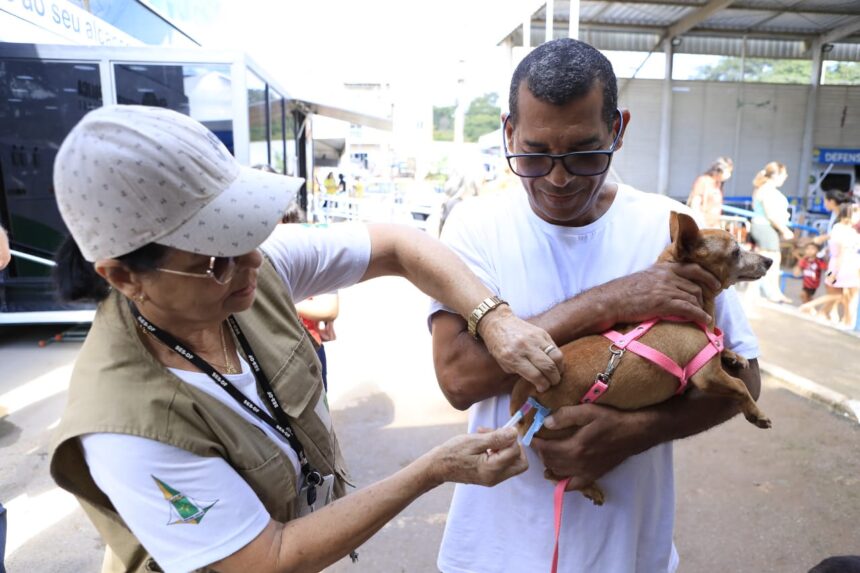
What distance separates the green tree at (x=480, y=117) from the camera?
184 feet

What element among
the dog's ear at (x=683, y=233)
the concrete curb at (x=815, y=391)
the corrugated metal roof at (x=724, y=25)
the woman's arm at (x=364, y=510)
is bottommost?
the concrete curb at (x=815, y=391)

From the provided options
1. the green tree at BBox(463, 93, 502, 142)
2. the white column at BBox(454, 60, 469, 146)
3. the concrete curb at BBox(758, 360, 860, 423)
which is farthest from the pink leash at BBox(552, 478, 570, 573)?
the green tree at BBox(463, 93, 502, 142)

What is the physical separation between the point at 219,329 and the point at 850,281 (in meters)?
9.65

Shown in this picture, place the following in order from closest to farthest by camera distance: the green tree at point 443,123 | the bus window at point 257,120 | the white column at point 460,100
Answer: the bus window at point 257,120 < the white column at point 460,100 < the green tree at point 443,123

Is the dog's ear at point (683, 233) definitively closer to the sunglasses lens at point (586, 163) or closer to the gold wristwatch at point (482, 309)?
the sunglasses lens at point (586, 163)

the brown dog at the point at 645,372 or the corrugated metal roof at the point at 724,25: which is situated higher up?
the corrugated metal roof at the point at 724,25

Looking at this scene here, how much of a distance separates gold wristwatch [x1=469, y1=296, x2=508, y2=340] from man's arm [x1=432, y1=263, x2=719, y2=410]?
7cm

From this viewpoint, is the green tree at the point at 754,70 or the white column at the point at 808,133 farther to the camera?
the green tree at the point at 754,70

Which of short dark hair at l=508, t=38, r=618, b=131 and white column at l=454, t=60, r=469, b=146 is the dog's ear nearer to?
short dark hair at l=508, t=38, r=618, b=131

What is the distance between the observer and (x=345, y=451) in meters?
4.79

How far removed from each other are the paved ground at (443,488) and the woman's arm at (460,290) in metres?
2.47

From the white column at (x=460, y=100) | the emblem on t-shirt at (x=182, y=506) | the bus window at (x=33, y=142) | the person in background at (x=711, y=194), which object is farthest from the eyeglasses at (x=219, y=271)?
the white column at (x=460, y=100)

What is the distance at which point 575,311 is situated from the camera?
1.58 m

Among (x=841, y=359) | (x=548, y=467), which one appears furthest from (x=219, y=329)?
(x=841, y=359)
